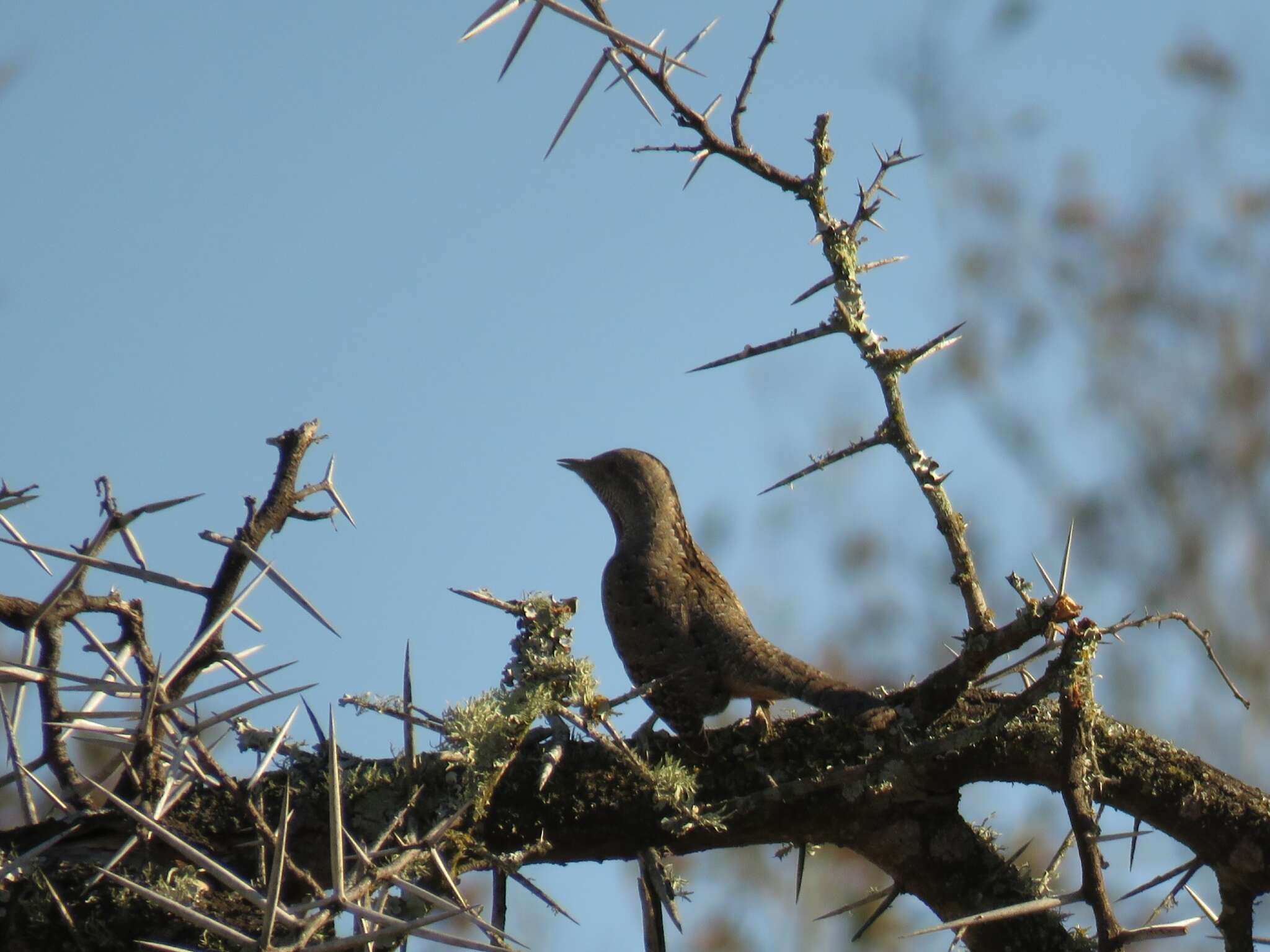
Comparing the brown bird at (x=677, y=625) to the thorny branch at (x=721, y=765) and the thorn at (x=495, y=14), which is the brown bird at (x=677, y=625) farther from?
the thorn at (x=495, y=14)

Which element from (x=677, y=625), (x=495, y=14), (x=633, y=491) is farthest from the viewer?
Result: (x=633, y=491)

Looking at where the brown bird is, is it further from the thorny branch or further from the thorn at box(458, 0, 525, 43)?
the thorn at box(458, 0, 525, 43)

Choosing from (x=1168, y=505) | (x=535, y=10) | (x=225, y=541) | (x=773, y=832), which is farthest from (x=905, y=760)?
(x=1168, y=505)

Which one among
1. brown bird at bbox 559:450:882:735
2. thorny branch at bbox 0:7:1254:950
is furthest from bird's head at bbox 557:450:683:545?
thorny branch at bbox 0:7:1254:950

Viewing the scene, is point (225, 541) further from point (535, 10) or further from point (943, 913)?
point (943, 913)

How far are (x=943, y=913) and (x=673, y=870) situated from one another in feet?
2.26

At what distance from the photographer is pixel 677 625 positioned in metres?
5.06

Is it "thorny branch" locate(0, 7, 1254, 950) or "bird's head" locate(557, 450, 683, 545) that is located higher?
"bird's head" locate(557, 450, 683, 545)

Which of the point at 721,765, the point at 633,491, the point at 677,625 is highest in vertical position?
the point at 633,491

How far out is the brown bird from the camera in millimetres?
4387

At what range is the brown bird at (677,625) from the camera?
14.4ft

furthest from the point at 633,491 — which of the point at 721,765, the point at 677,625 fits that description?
the point at 721,765

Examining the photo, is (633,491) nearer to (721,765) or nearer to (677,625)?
(677,625)

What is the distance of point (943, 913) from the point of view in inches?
132
